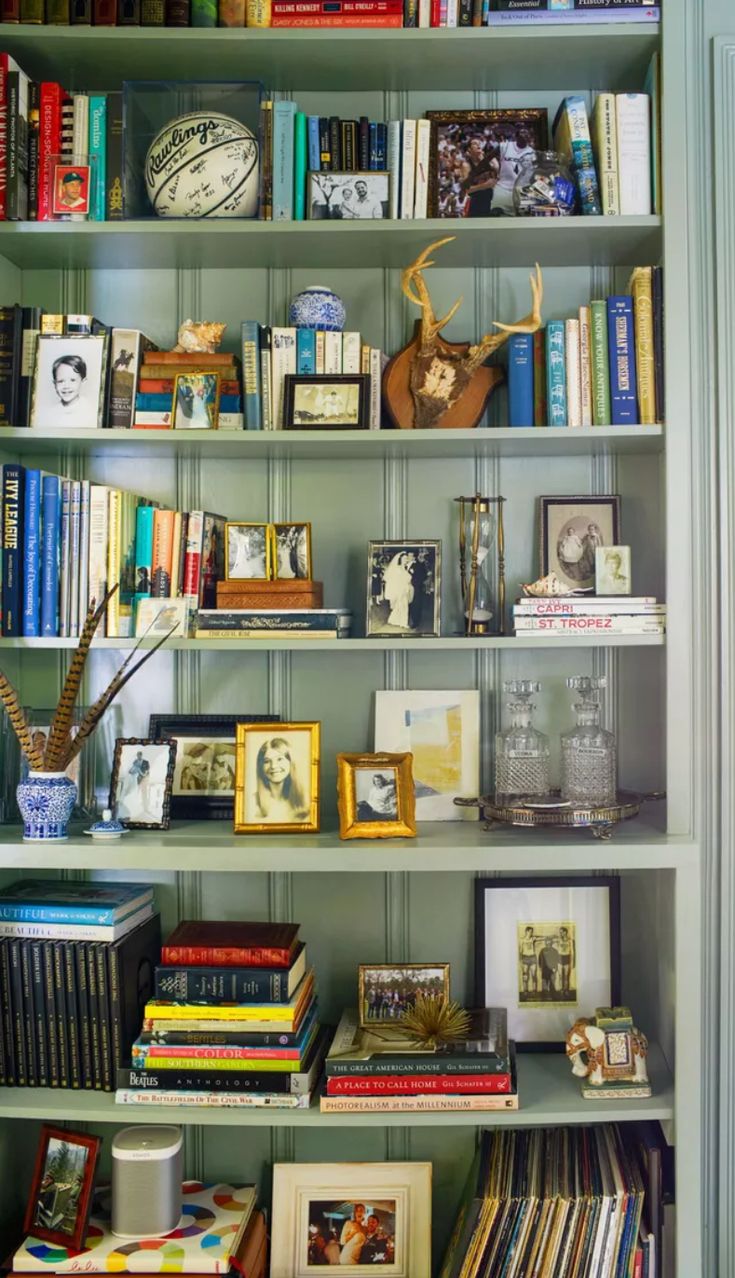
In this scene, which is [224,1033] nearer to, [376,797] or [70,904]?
[70,904]

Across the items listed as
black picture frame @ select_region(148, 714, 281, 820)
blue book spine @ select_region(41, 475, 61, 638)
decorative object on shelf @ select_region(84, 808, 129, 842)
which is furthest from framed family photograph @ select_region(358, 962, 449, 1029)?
blue book spine @ select_region(41, 475, 61, 638)

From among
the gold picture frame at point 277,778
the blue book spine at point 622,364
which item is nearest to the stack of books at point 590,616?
the blue book spine at point 622,364

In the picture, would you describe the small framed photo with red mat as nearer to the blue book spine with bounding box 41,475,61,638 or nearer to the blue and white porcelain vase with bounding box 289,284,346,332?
the blue book spine with bounding box 41,475,61,638

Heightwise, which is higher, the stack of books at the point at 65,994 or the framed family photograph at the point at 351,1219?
the stack of books at the point at 65,994

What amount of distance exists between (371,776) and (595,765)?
1.38 ft

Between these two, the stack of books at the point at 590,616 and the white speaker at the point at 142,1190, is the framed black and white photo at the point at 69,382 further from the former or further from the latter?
the white speaker at the point at 142,1190

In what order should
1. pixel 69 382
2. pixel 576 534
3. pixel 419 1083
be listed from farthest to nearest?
pixel 576 534 → pixel 69 382 → pixel 419 1083

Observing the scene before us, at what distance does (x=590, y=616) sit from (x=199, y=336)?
0.90 metres

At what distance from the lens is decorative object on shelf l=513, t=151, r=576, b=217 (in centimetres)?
→ 196

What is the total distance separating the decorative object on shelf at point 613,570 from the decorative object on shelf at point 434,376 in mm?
358

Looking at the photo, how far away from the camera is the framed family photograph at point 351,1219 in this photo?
1.94 meters

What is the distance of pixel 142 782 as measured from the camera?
6.59ft

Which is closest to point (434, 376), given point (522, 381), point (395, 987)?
point (522, 381)

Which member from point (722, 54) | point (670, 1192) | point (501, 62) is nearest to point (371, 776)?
point (670, 1192)
